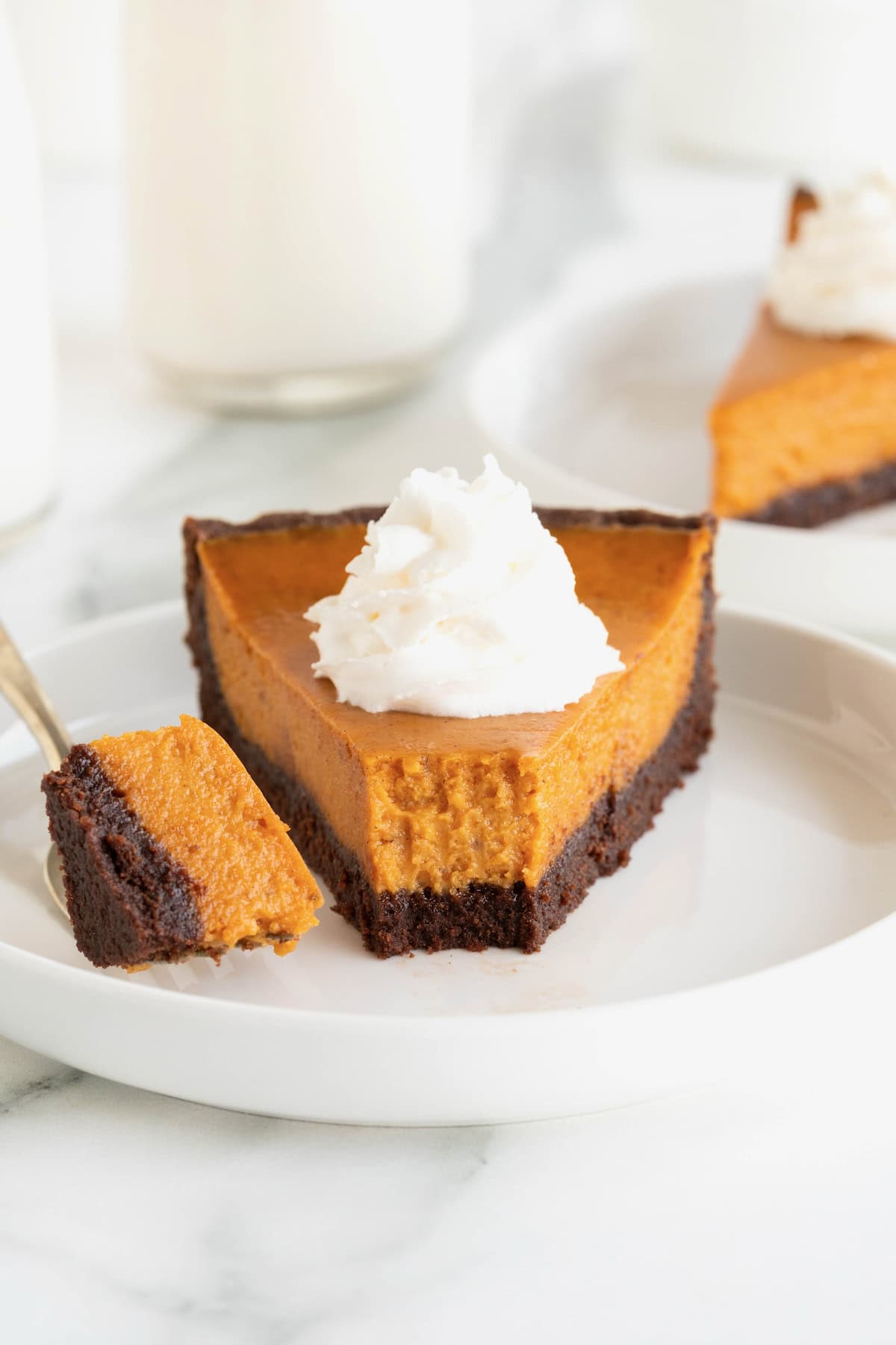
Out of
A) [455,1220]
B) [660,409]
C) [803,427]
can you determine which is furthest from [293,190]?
[455,1220]

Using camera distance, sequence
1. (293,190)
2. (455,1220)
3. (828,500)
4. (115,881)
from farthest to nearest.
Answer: (828,500), (293,190), (115,881), (455,1220)

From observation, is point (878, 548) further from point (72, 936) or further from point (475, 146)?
point (475, 146)

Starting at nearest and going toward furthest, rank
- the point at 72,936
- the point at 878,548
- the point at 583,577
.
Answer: the point at 72,936
the point at 583,577
the point at 878,548

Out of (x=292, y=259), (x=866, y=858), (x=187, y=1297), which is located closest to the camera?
(x=187, y=1297)

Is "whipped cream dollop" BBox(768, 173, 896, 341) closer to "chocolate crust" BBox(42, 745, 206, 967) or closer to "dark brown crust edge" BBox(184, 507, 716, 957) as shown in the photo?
"dark brown crust edge" BBox(184, 507, 716, 957)

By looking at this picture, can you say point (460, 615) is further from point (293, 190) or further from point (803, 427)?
point (803, 427)

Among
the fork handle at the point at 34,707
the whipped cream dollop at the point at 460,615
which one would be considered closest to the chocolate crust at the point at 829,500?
the whipped cream dollop at the point at 460,615

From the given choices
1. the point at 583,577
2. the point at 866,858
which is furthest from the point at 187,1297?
the point at 583,577
